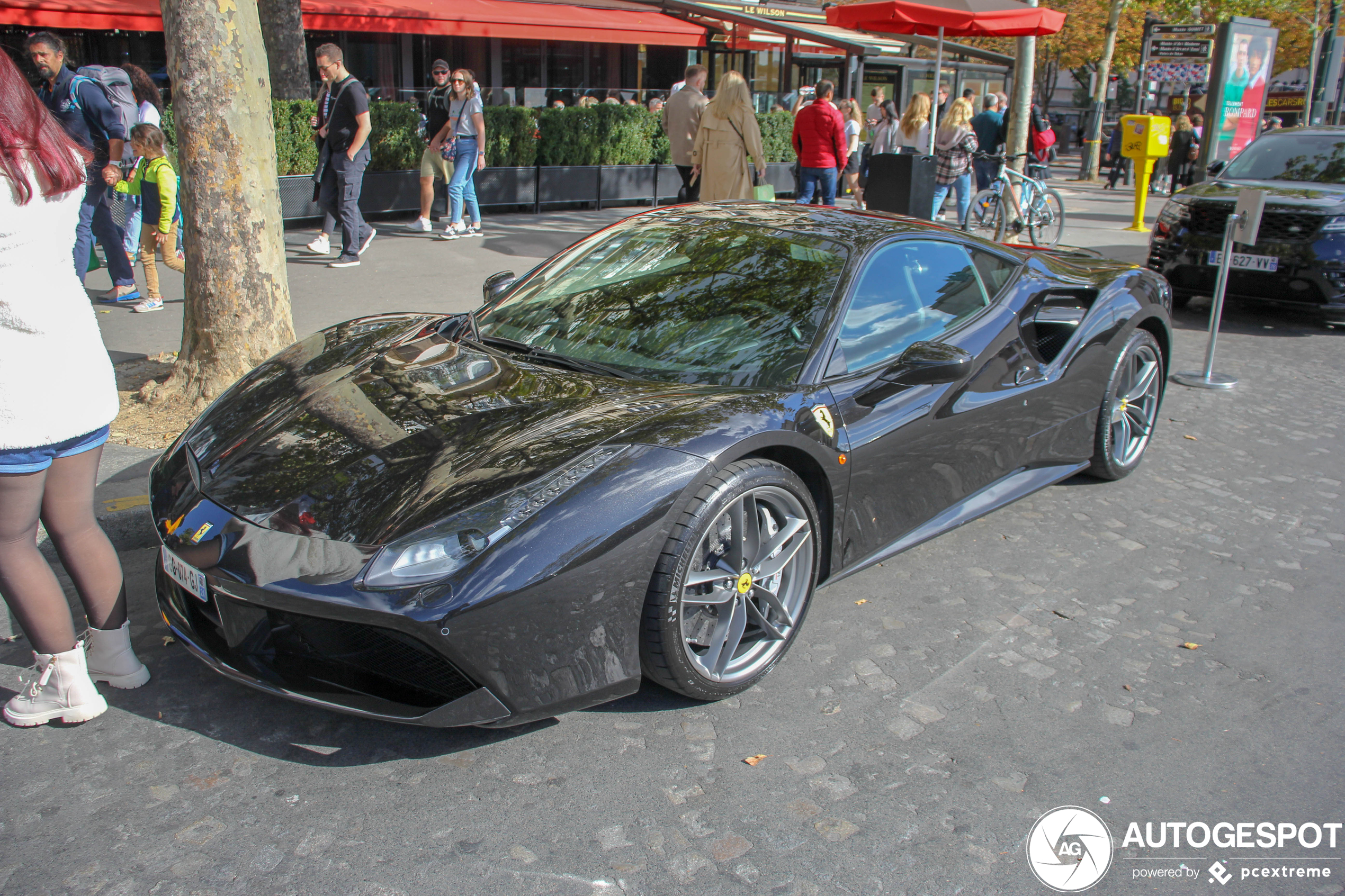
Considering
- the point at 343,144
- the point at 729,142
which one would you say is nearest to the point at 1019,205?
the point at 729,142

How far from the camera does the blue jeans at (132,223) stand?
7.73m

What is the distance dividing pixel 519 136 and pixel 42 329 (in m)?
11.1

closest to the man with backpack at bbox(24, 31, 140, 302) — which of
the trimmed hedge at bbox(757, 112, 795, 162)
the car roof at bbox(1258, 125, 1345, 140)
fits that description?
the trimmed hedge at bbox(757, 112, 795, 162)

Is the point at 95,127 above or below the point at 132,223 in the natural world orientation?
above

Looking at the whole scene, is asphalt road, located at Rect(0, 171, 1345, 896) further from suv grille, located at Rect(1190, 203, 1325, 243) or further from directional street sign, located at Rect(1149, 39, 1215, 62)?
directional street sign, located at Rect(1149, 39, 1215, 62)

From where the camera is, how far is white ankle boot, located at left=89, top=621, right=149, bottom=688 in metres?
2.96

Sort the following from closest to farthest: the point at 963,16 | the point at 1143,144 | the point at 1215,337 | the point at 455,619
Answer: the point at 455,619
the point at 1215,337
the point at 963,16
the point at 1143,144

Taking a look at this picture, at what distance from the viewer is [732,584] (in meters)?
3.00

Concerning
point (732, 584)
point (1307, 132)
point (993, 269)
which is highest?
point (1307, 132)

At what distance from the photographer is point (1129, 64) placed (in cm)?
4262

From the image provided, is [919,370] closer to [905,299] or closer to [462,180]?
[905,299]

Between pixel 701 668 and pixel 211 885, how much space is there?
1295mm

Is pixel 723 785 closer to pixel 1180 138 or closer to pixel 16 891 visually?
pixel 16 891

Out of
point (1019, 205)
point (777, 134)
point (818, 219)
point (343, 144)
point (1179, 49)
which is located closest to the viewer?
point (818, 219)
